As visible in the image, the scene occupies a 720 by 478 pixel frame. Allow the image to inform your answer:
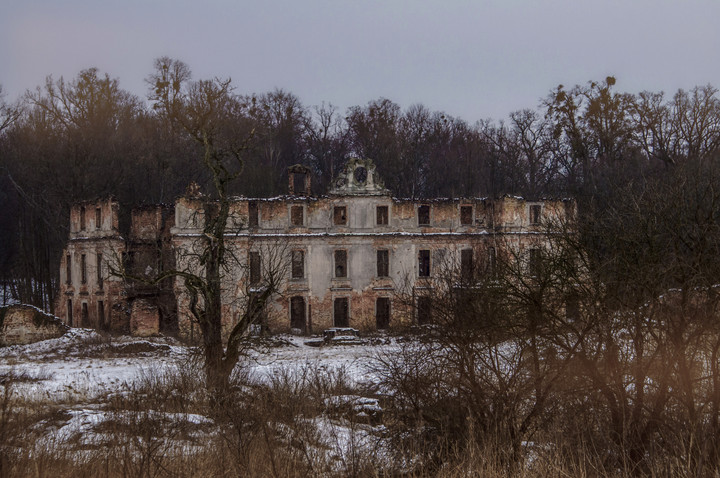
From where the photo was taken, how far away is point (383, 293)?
1287 inches

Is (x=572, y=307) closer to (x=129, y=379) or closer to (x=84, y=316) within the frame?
(x=129, y=379)

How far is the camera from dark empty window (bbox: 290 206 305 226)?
32469 millimetres

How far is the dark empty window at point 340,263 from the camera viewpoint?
32.8m

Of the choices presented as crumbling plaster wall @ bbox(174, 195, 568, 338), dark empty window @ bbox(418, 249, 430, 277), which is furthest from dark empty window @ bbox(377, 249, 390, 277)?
dark empty window @ bbox(418, 249, 430, 277)

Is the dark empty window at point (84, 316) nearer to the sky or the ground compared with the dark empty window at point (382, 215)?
nearer to the ground

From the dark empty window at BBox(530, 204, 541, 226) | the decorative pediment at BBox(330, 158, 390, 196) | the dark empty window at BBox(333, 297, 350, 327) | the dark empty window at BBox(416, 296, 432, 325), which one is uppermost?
the decorative pediment at BBox(330, 158, 390, 196)

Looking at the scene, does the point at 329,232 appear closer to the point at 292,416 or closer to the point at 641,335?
the point at 292,416

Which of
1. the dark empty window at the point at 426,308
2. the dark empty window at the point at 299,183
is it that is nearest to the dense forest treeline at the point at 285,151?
the dark empty window at the point at 299,183

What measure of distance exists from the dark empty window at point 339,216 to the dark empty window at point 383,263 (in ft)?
7.47

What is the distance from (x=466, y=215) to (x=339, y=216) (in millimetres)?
6249

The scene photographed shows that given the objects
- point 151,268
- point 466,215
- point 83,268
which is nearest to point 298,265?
point 151,268

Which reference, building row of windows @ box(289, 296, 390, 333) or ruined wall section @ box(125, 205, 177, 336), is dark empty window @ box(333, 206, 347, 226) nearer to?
building row of windows @ box(289, 296, 390, 333)

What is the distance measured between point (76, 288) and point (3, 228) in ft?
49.5

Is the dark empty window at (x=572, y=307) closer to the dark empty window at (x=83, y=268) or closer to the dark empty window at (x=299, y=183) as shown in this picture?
the dark empty window at (x=83, y=268)
